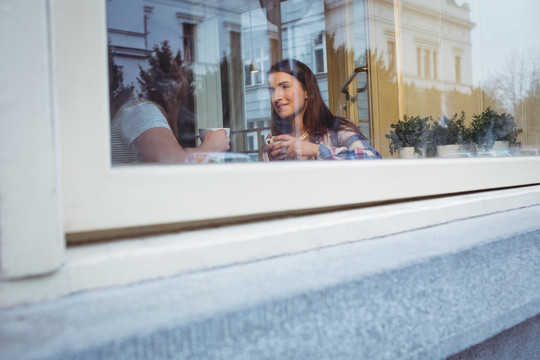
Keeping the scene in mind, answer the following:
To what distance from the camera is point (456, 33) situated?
2361 millimetres

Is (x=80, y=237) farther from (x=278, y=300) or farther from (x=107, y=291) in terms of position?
(x=278, y=300)

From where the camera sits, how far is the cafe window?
1.54 feet

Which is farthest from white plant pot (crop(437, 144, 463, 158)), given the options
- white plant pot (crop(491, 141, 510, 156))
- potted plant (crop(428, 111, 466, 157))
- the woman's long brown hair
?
the woman's long brown hair

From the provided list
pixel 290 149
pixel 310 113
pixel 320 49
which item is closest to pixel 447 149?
pixel 290 149

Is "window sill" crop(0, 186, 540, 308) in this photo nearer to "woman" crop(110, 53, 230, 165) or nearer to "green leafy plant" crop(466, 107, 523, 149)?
"woman" crop(110, 53, 230, 165)

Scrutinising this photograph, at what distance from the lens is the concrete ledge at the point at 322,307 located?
0.37 m

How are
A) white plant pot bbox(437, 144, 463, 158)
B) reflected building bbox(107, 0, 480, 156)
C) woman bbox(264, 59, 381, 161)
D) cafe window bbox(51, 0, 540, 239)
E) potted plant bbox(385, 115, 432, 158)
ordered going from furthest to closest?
reflected building bbox(107, 0, 480, 156), potted plant bbox(385, 115, 432, 158), woman bbox(264, 59, 381, 161), white plant pot bbox(437, 144, 463, 158), cafe window bbox(51, 0, 540, 239)

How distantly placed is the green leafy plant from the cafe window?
0.02 meters

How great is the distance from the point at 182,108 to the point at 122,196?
1961mm

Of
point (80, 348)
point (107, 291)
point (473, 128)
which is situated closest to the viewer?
point (80, 348)

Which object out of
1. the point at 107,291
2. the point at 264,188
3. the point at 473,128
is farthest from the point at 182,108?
the point at 107,291

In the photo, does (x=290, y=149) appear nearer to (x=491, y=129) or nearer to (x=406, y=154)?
(x=406, y=154)

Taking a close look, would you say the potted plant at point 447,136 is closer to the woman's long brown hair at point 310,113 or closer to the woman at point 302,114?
the woman at point 302,114

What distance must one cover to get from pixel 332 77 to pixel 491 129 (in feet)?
4.75
